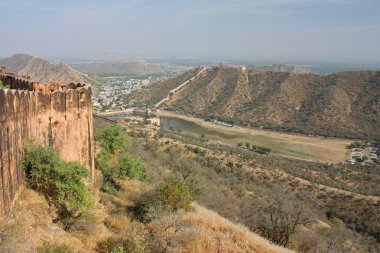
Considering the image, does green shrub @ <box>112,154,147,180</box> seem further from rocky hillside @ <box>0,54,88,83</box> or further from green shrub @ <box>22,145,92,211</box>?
rocky hillside @ <box>0,54,88,83</box>

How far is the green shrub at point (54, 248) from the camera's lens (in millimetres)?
8203

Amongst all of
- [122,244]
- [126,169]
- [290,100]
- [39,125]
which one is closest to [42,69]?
[290,100]

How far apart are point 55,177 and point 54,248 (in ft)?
10.3

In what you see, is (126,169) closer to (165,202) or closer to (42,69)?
(165,202)

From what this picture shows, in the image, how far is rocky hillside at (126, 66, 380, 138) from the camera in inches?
2955

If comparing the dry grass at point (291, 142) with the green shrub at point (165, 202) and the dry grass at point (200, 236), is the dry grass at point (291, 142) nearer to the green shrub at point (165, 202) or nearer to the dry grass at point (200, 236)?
the green shrub at point (165, 202)

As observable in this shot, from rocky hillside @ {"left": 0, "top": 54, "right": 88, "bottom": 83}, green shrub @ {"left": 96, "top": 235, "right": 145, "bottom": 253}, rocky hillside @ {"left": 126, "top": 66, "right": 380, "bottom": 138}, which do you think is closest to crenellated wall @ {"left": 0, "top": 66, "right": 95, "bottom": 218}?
green shrub @ {"left": 96, "top": 235, "right": 145, "bottom": 253}

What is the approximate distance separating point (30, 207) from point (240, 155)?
40.6m

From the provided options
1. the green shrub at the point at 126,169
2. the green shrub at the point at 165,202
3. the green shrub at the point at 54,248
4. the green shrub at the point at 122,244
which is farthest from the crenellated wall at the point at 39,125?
the green shrub at the point at 165,202

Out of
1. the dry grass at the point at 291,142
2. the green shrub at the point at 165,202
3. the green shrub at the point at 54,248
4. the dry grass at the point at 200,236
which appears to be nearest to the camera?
the green shrub at the point at 54,248

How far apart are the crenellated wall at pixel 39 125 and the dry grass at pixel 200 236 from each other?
155 inches

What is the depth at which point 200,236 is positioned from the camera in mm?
9711

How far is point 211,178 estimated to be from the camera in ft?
107

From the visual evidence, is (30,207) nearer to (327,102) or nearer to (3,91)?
(3,91)
